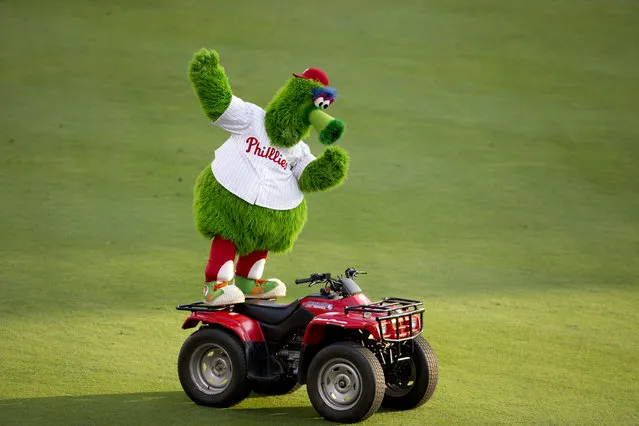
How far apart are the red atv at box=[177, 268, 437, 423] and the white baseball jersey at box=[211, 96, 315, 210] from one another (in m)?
0.53

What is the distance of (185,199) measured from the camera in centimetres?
891

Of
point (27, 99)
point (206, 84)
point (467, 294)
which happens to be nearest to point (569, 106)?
point (467, 294)

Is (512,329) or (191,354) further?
(512,329)

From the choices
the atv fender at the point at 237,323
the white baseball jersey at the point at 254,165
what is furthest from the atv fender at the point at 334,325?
the white baseball jersey at the point at 254,165

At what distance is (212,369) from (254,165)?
1.11m

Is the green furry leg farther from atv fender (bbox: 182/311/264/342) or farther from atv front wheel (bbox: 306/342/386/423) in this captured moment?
atv front wheel (bbox: 306/342/386/423)

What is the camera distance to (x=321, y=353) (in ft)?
16.4

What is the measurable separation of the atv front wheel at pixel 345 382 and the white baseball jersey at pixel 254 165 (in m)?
0.94

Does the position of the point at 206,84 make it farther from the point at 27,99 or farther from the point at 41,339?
the point at 27,99

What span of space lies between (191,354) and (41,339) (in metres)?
1.51

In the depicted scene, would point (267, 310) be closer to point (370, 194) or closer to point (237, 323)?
point (237, 323)

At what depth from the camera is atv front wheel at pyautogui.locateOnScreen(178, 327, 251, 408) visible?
525cm

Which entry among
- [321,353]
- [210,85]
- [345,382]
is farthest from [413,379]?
[210,85]

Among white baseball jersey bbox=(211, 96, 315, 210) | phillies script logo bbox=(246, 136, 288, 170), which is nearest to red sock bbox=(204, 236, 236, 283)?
white baseball jersey bbox=(211, 96, 315, 210)
